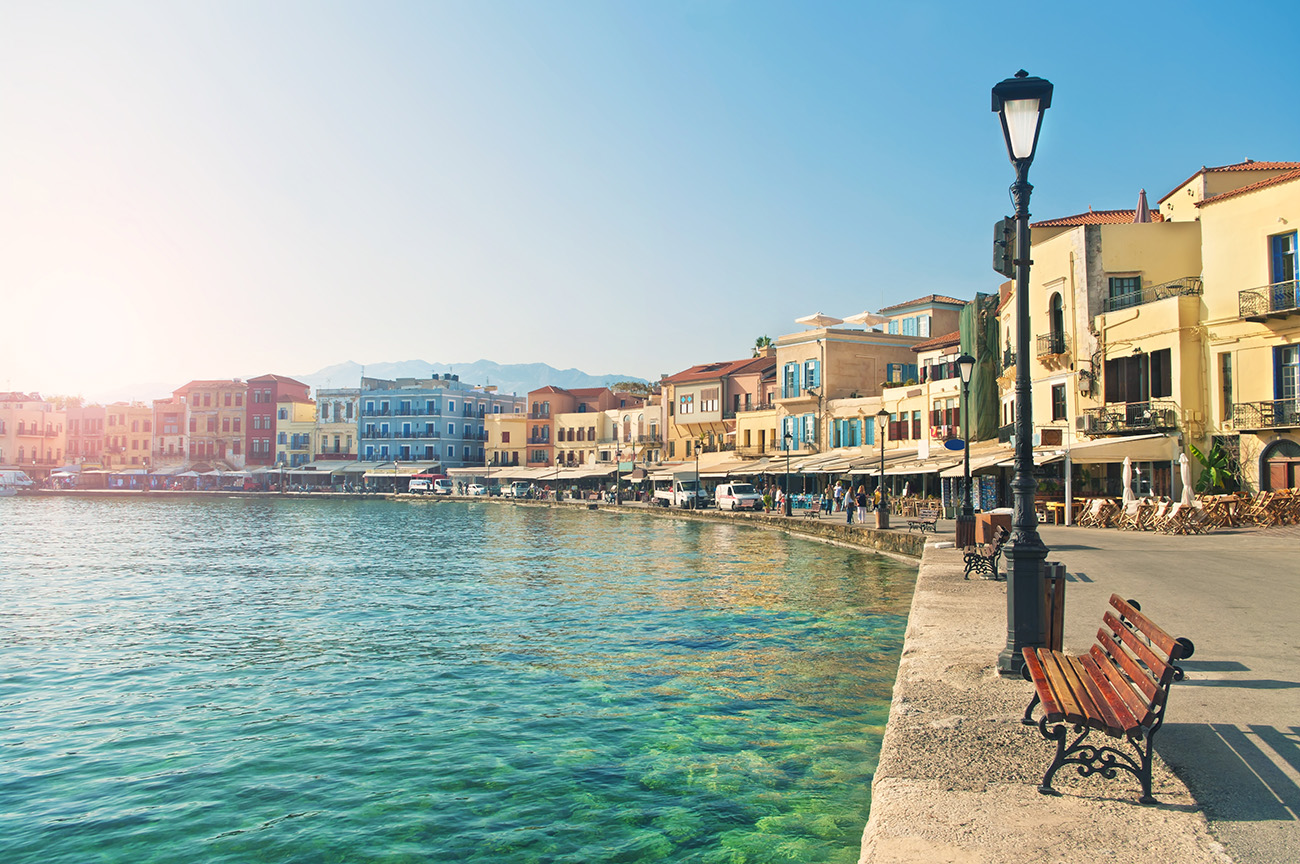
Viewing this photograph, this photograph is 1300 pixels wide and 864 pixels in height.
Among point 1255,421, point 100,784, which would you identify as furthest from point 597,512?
point 100,784

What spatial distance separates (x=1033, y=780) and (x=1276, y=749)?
1.57 meters

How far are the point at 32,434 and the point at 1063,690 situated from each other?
124 meters

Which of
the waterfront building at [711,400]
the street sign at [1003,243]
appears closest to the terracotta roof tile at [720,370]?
the waterfront building at [711,400]

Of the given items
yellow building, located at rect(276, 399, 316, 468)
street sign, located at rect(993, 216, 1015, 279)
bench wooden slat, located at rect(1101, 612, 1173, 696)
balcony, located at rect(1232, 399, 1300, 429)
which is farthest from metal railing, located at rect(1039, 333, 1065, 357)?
yellow building, located at rect(276, 399, 316, 468)

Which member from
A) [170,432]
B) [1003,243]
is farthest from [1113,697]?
[170,432]

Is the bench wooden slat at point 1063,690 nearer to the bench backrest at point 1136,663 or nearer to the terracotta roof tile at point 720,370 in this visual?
the bench backrest at point 1136,663

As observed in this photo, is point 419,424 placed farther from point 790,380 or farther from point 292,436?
point 790,380

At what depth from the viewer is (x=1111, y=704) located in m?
4.73

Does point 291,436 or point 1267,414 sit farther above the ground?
point 291,436

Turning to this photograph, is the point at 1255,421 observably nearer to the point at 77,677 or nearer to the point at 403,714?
the point at 403,714

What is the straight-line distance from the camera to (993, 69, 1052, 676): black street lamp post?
702 cm

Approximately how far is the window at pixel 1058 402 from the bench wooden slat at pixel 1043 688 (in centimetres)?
2735

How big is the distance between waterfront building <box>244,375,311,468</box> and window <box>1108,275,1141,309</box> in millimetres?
86774

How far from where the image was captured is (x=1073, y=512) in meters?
27.7
